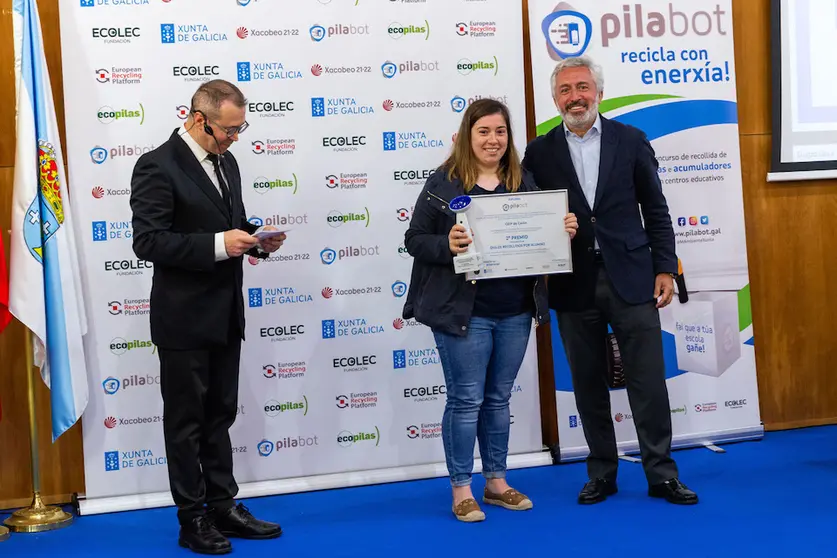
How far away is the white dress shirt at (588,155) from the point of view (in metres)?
4.03

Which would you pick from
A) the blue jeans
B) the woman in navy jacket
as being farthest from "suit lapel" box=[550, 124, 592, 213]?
the blue jeans

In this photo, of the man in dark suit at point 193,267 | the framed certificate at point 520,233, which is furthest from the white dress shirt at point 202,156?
the framed certificate at point 520,233

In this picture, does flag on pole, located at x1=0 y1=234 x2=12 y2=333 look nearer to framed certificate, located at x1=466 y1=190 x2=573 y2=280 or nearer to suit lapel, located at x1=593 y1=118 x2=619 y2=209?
framed certificate, located at x1=466 y1=190 x2=573 y2=280

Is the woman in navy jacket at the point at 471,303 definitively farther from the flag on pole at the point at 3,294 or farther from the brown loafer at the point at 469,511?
the flag on pole at the point at 3,294

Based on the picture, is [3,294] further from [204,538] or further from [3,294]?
[204,538]

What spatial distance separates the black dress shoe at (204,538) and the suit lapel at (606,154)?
6.90 ft

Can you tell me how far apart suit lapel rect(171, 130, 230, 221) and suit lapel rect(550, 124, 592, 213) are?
59.4 inches

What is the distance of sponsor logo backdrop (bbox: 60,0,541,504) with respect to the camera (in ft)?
14.4

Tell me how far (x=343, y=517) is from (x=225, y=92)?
6.30 feet

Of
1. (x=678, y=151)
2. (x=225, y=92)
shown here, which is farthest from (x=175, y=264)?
(x=678, y=151)

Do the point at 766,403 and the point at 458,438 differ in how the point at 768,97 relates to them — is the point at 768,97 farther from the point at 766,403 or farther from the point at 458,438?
the point at 458,438

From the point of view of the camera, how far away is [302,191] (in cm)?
460

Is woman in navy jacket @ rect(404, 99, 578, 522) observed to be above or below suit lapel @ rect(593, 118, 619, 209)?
below

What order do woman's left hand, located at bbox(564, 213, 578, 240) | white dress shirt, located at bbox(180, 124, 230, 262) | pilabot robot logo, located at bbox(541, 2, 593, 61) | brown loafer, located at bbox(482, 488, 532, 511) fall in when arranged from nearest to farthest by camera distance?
1. white dress shirt, located at bbox(180, 124, 230, 262)
2. woman's left hand, located at bbox(564, 213, 578, 240)
3. brown loafer, located at bbox(482, 488, 532, 511)
4. pilabot robot logo, located at bbox(541, 2, 593, 61)
